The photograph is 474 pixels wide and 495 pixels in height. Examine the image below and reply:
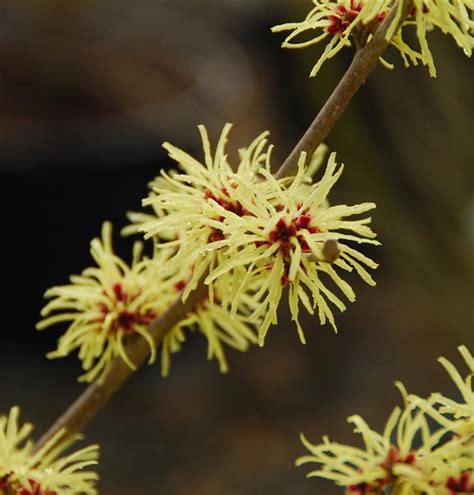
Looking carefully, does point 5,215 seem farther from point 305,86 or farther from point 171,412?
point 305,86

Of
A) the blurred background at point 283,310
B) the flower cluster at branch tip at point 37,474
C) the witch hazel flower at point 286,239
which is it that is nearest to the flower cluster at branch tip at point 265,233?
the witch hazel flower at point 286,239

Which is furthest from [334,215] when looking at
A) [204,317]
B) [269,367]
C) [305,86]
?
[305,86]

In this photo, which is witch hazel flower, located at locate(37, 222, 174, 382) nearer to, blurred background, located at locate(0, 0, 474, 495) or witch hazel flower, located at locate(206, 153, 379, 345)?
witch hazel flower, located at locate(206, 153, 379, 345)

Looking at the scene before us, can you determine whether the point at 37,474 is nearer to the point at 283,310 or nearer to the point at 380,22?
the point at 380,22

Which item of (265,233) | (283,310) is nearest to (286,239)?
(265,233)

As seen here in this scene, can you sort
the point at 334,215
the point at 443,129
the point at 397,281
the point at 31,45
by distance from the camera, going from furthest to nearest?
the point at 31,45, the point at 397,281, the point at 443,129, the point at 334,215

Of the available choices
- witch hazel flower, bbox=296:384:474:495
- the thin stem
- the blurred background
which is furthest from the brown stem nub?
the blurred background

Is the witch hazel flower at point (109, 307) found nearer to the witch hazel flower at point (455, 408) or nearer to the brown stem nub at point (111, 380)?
the brown stem nub at point (111, 380)
